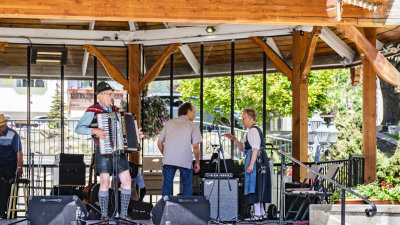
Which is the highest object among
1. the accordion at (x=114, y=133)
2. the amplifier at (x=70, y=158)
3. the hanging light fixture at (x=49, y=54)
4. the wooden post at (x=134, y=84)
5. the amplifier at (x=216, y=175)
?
the hanging light fixture at (x=49, y=54)

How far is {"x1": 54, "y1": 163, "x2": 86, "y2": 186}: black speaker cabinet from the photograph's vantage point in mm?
9529

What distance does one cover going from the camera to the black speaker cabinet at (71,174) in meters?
9.53

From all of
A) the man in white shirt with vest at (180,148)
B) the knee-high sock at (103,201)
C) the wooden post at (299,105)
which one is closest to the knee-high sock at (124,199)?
the knee-high sock at (103,201)

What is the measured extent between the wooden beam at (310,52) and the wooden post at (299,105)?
0.17m

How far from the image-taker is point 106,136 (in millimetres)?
6641

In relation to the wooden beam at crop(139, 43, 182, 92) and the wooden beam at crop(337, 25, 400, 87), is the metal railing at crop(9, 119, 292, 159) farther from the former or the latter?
the wooden beam at crop(337, 25, 400, 87)

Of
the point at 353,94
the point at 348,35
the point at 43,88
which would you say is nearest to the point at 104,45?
the point at 43,88

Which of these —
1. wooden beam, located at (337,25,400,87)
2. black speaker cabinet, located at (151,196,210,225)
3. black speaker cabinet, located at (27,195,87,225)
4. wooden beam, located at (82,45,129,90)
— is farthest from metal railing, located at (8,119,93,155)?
wooden beam, located at (337,25,400,87)

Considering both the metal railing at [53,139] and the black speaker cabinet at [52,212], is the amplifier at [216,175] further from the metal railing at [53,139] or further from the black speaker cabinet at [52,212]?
the metal railing at [53,139]

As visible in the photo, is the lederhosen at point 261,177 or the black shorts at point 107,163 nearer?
the black shorts at point 107,163

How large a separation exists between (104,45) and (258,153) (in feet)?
17.4

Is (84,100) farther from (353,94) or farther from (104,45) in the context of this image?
(353,94)

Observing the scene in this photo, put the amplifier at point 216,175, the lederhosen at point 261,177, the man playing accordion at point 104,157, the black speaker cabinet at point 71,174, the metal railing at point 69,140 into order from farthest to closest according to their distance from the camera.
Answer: the metal railing at point 69,140 < the black speaker cabinet at point 71,174 < the amplifier at point 216,175 < the lederhosen at point 261,177 < the man playing accordion at point 104,157

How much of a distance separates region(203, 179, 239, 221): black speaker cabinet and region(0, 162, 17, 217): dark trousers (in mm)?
2756
